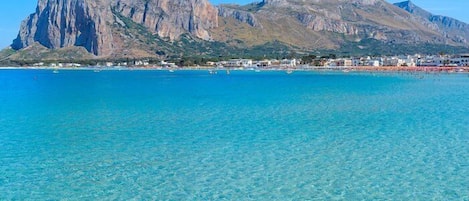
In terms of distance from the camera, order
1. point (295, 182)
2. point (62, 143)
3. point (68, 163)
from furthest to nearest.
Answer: point (62, 143)
point (68, 163)
point (295, 182)

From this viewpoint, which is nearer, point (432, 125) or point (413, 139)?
point (413, 139)

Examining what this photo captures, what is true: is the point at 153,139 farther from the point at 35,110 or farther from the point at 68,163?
the point at 35,110

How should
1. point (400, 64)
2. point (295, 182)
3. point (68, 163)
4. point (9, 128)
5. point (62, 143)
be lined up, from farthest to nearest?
1. point (400, 64)
2. point (9, 128)
3. point (62, 143)
4. point (68, 163)
5. point (295, 182)

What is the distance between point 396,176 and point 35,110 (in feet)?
102

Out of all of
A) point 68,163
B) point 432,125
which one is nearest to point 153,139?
point 68,163

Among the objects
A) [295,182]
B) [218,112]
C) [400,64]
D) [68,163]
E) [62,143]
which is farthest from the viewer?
[400,64]

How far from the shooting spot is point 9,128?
93.0ft

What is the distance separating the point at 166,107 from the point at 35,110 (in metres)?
10.3

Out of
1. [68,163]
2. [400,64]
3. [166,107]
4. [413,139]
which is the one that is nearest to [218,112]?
[166,107]

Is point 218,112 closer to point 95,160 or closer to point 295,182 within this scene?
point 95,160

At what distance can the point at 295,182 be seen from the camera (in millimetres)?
16109

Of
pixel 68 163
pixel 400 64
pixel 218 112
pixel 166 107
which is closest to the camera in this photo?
pixel 68 163

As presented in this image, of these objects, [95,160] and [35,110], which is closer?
[95,160]

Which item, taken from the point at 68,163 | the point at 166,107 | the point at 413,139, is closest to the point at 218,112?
the point at 166,107
